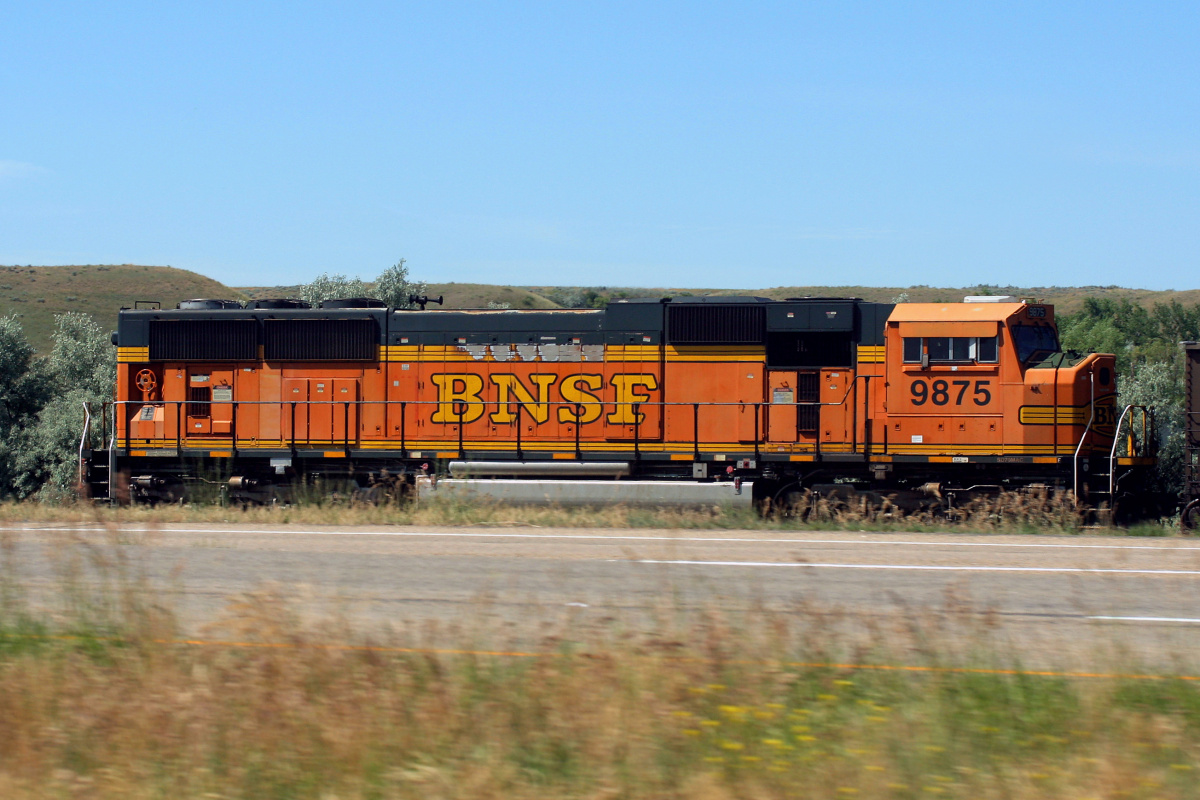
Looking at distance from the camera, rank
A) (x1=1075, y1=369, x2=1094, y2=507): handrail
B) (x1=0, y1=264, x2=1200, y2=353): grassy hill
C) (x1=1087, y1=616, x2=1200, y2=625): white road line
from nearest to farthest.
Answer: (x1=1087, y1=616, x2=1200, y2=625): white road line → (x1=1075, y1=369, x2=1094, y2=507): handrail → (x1=0, y1=264, x2=1200, y2=353): grassy hill

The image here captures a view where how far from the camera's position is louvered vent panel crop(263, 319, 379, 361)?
63.4 ft

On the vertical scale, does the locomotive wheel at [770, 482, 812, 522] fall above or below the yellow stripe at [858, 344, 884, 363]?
below

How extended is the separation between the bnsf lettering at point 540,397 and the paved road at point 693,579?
12.9 ft

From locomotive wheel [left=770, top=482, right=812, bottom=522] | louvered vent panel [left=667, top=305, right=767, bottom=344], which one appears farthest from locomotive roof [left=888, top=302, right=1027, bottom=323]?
locomotive wheel [left=770, top=482, right=812, bottom=522]

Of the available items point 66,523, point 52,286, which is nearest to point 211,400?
point 66,523

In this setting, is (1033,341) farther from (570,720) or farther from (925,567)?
(570,720)

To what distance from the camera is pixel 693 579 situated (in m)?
10.1

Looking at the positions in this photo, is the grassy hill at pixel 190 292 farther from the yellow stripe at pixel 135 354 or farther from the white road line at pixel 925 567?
the white road line at pixel 925 567

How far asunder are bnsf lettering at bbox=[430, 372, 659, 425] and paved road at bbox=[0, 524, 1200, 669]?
394 centimetres

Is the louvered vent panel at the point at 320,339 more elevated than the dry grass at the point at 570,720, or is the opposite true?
the louvered vent panel at the point at 320,339

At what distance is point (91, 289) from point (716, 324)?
108840 millimetres

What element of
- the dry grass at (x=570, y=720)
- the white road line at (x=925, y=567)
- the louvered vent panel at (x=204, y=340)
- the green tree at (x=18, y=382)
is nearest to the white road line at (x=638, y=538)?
the white road line at (x=925, y=567)

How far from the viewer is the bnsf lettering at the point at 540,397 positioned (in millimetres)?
18625

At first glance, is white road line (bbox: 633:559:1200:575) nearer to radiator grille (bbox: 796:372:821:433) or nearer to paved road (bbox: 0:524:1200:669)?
paved road (bbox: 0:524:1200:669)
